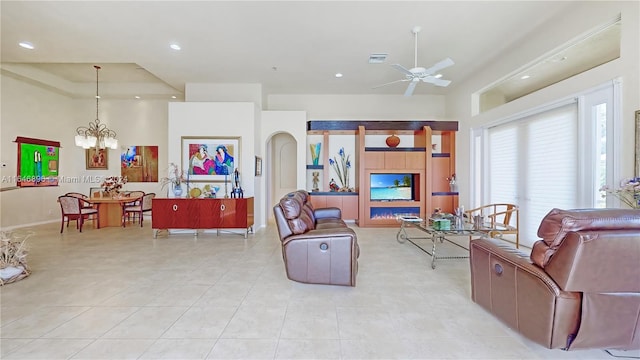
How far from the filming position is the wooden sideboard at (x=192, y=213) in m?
5.63

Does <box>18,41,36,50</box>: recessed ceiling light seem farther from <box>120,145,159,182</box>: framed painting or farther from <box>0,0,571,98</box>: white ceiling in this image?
<box>120,145,159,182</box>: framed painting

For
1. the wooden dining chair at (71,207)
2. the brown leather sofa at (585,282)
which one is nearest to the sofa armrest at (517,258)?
the brown leather sofa at (585,282)

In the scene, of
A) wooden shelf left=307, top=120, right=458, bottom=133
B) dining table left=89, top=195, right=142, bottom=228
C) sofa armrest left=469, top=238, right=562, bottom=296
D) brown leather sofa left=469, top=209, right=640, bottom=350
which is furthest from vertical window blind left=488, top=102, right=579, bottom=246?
dining table left=89, top=195, right=142, bottom=228

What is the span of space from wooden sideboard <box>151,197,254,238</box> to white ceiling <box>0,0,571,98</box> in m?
2.72

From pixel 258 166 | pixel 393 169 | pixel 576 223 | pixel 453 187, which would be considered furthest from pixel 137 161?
pixel 576 223

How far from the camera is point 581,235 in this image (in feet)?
5.41

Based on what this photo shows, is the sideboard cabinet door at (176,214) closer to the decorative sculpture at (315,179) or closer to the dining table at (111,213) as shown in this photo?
the dining table at (111,213)

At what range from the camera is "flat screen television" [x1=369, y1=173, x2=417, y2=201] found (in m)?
7.03

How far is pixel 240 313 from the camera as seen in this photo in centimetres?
255

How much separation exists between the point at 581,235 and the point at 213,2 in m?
4.31

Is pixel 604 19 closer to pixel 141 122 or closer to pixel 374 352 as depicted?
pixel 374 352

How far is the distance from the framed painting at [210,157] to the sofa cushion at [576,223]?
553 cm

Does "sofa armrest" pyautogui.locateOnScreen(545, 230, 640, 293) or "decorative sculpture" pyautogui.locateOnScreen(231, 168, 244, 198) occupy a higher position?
"decorative sculpture" pyautogui.locateOnScreen(231, 168, 244, 198)

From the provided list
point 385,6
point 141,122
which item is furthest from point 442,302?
point 141,122
